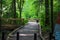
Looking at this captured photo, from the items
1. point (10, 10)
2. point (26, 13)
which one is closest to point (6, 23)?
point (10, 10)

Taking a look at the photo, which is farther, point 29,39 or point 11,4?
point 11,4

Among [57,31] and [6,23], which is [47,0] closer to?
[6,23]

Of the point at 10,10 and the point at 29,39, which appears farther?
the point at 10,10

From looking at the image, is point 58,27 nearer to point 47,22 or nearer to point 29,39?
point 29,39

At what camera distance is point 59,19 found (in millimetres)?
2521

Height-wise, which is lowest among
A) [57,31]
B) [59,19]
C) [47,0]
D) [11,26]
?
[11,26]

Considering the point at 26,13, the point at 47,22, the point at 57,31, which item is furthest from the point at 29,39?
the point at 26,13

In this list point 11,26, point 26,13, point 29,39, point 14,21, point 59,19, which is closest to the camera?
point 59,19

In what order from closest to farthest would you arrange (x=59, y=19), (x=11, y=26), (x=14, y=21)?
(x=59, y=19), (x=11, y=26), (x=14, y=21)

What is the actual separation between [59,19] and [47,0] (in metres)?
17.9

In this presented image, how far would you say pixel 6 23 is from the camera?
2631 centimetres

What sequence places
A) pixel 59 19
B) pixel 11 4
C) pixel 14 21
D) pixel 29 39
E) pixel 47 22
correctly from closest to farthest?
pixel 59 19 < pixel 29 39 < pixel 47 22 < pixel 14 21 < pixel 11 4

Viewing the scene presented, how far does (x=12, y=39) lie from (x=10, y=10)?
24999 mm

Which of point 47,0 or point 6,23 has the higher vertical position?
point 47,0
